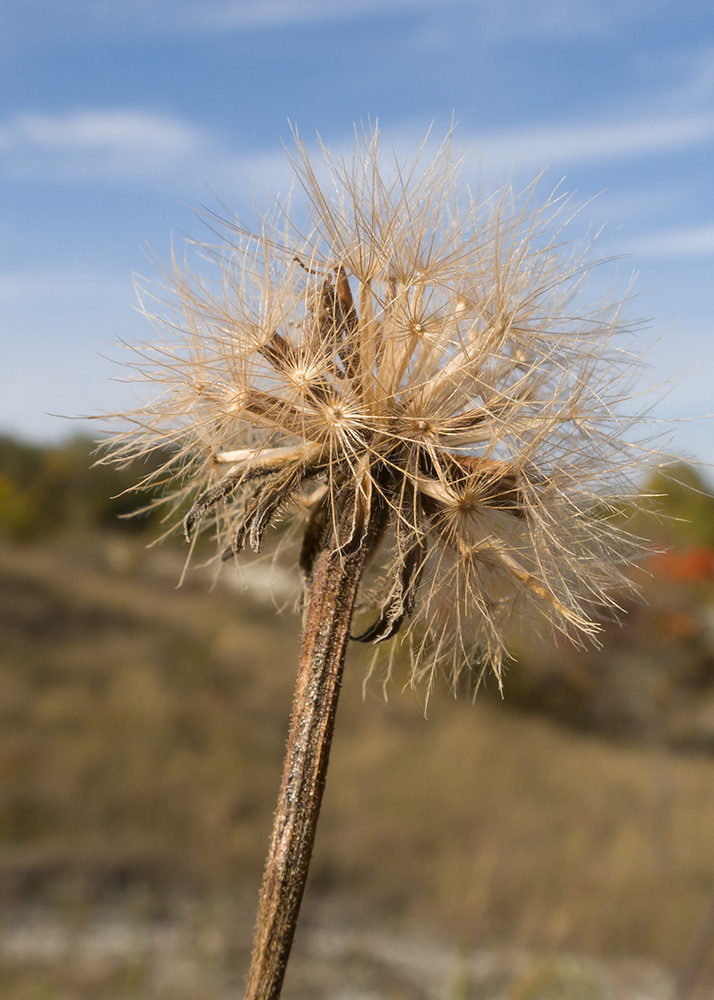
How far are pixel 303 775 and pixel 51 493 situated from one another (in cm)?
3599

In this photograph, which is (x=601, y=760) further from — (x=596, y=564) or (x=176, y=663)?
(x=596, y=564)

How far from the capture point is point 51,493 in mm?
34688

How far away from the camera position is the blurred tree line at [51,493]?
3350cm

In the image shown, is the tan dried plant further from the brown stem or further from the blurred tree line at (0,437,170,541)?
the blurred tree line at (0,437,170,541)

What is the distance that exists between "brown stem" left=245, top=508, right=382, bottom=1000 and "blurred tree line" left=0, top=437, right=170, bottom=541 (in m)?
31.8

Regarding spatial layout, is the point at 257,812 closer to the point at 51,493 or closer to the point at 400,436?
the point at 400,436

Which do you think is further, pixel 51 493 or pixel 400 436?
pixel 51 493

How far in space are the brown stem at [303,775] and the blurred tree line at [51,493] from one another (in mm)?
31836

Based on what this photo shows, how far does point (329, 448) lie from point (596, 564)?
0.77 meters

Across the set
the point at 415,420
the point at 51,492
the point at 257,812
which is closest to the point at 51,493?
the point at 51,492

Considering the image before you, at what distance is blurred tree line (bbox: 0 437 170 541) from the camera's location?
3350cm

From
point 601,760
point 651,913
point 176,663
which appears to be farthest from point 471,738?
point 176,663

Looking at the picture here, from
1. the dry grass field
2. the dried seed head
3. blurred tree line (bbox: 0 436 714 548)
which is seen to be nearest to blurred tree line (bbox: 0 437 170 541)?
blurred tree line (bbox: 0 436 714 548)

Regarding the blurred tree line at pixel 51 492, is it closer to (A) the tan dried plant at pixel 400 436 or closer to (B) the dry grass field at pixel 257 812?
(B) the dry grass field at pixel 257 812
